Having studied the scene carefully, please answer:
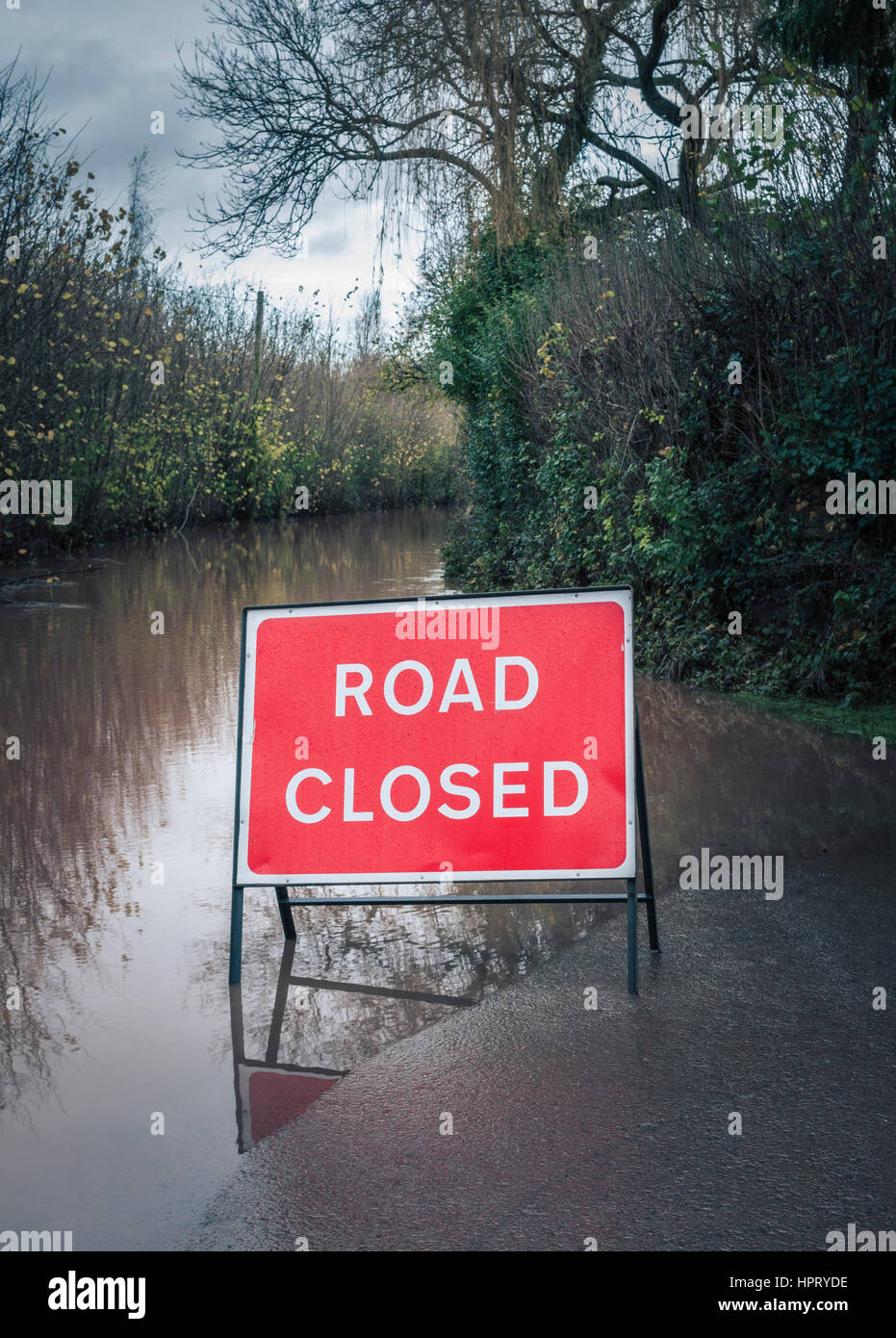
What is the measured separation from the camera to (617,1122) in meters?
3.60

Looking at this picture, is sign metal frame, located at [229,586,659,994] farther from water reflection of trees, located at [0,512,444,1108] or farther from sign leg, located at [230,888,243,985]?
water reflection of trees, located at [0,512,444,1108]

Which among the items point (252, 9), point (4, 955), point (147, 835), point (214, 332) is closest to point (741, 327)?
point (147, 835)

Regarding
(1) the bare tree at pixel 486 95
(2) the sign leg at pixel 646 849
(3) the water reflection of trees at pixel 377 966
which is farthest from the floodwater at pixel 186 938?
(1) the bare tree at pixel 486 95

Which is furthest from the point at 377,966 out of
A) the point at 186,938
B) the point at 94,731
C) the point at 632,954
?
the point at 94,731

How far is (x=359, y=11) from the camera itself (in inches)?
600

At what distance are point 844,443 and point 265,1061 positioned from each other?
6447 mm

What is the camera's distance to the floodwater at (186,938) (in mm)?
3555

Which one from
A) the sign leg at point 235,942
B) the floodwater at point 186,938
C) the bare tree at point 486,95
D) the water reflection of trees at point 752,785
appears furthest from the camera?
the bare tree at point 486,95

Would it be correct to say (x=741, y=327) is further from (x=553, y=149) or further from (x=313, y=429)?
(x=313, y=429)

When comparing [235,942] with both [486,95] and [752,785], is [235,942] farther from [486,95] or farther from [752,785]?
[486,95]

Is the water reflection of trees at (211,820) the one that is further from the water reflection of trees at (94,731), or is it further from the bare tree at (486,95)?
the bare tree at (486,95)

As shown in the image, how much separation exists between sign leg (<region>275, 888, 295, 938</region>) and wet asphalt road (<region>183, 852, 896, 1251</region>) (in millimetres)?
1036

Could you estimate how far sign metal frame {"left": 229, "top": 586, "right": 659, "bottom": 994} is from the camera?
189 inches

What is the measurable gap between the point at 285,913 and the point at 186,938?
402mm
